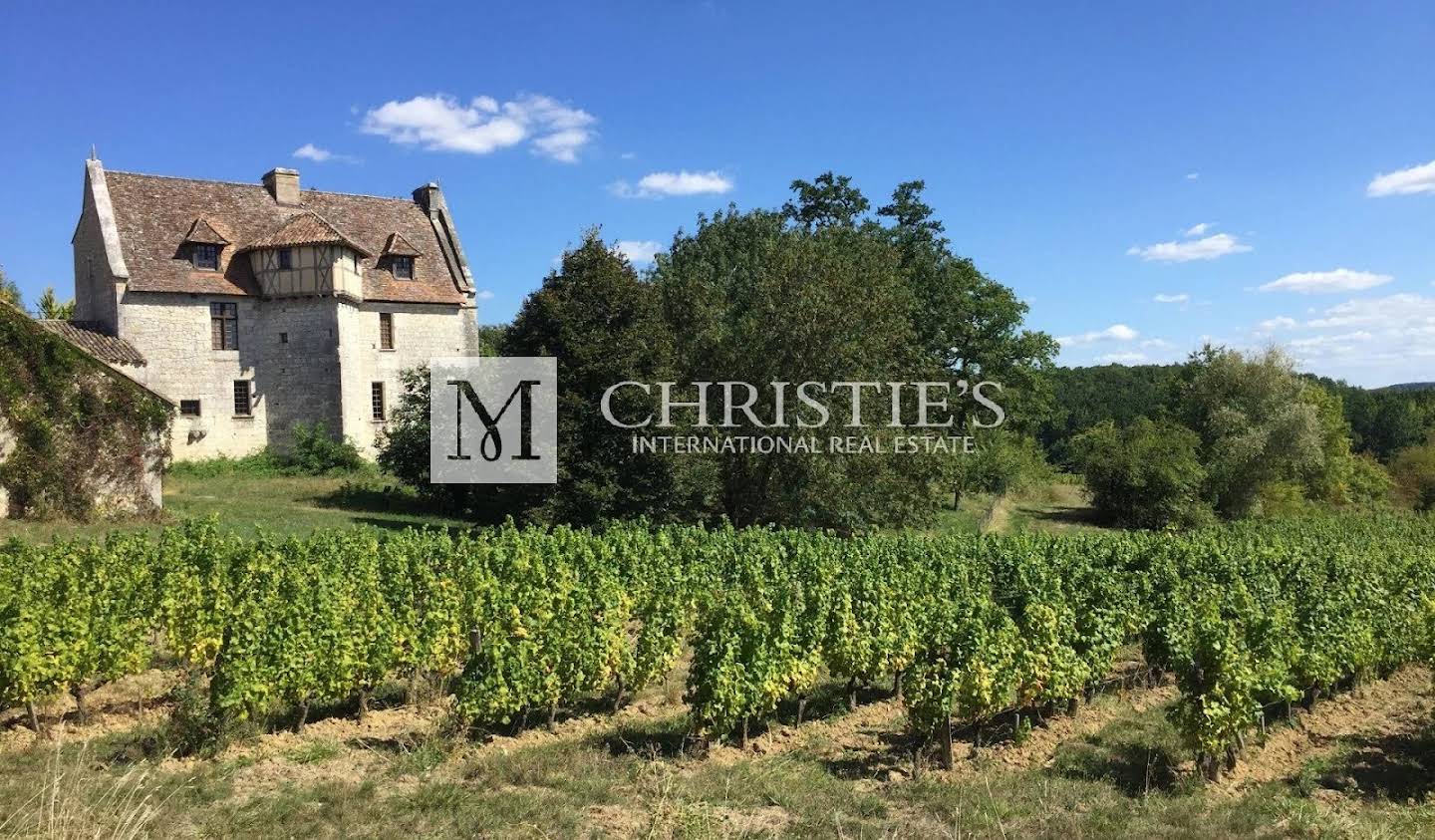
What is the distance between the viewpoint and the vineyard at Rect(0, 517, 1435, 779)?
353 inches

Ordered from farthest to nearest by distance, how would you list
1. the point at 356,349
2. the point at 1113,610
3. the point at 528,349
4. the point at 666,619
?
the point at 356,349
the point at 528,349
the point at 1113,610
the point at 666,619

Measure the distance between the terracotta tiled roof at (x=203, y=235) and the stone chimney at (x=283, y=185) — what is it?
3071 mm

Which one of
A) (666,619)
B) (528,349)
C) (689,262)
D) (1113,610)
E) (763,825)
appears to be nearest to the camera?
(763,825)

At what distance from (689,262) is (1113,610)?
27.5 metres

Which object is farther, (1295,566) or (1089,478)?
(1089,478)

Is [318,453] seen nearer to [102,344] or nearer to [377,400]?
[377,400]

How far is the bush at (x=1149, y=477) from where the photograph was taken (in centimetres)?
3609

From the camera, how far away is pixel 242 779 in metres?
7.92

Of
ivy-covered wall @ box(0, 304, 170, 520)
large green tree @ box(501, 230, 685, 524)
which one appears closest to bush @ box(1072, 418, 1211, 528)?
large green tree @ box(501, 230, 685, 524)

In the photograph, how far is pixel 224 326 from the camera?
1163 inches

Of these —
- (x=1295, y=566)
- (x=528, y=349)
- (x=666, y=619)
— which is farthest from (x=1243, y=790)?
(x=528, y=349)

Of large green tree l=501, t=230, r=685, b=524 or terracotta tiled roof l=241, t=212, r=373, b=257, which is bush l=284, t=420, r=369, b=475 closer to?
terracotta tiled roof l=241, t=212, r=373, b=257

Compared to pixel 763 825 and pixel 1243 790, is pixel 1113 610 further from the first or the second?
pixel 763 825

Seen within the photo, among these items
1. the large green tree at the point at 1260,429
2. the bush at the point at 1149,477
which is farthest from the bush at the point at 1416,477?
the bush at the point at 1149,477
